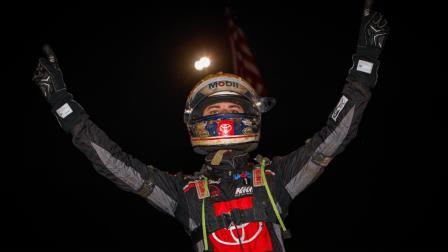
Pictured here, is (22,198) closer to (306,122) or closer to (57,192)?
(57,192)

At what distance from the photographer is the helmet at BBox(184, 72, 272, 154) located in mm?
3117

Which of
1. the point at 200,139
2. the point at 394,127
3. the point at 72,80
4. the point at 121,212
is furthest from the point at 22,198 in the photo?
the point at 394,127

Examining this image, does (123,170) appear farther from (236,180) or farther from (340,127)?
(340,127)

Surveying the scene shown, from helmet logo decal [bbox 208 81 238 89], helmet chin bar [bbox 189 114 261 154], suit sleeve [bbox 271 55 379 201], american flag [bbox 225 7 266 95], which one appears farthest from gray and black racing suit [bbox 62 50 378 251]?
american flag [bbox 225 7 266 95]

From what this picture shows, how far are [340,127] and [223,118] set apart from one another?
854mm

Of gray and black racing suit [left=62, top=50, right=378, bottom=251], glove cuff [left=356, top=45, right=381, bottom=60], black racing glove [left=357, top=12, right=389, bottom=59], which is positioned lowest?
gray and black racing suit [left=62, top=50, right=378, bottom=251]

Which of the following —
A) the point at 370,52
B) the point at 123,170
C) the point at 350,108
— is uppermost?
the point at 370,52

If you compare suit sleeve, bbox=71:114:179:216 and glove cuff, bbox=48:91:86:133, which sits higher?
glove cuff, bbox=48:91:86:133

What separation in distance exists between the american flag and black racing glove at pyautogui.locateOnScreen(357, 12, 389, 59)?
16.7 ft

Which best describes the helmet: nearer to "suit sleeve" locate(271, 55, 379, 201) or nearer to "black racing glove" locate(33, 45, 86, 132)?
"suit sleeve" locate(271, 55, 379, 201)

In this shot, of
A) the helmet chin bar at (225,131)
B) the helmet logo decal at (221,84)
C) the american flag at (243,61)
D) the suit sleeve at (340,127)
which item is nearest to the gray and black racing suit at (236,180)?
the suit sleeve at (340,127)

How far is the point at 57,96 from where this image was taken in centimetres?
281

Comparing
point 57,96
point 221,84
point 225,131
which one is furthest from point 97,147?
point 221,84

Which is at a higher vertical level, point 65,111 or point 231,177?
point 65,111
